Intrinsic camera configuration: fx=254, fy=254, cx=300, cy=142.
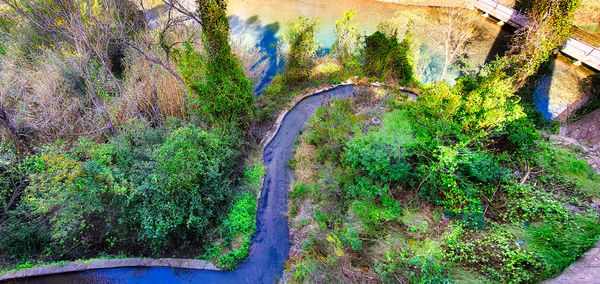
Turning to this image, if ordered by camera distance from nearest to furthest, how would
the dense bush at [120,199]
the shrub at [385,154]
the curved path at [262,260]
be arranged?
the dense bush at [120,199] < the curved path at [262,260] < the shrub at [385,154]

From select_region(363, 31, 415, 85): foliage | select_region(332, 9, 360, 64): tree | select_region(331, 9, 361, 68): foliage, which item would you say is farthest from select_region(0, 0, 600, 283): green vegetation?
select_region(332, 9, 360, 64): tree

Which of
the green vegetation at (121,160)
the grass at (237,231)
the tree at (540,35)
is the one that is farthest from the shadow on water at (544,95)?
the grass at (237,231)

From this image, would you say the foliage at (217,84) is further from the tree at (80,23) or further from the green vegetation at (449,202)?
the green vegetation at (449,202)

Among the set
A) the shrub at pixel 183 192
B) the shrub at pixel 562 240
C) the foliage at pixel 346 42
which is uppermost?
the foliage at pixel 346 42

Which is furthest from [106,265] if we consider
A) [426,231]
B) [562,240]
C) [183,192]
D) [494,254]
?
[562,240]

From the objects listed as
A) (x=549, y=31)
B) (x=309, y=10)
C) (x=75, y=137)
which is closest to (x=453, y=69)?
(x=549, y=31)

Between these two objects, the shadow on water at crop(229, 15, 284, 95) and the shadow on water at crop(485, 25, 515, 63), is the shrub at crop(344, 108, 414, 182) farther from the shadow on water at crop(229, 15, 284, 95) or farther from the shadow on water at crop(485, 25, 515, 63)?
the shadow on water at crop(485, 25, 515, 63)
